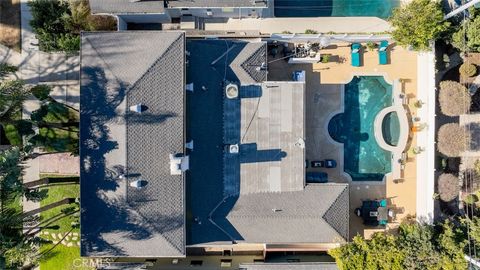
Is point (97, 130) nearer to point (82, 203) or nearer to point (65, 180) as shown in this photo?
point (82, 203)

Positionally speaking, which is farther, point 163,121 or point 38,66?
point 38,66

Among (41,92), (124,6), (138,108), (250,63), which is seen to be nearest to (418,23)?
(250,63)

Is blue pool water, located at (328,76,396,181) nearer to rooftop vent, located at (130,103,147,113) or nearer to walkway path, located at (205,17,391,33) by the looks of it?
walkway path, located at (205,17,391,33)

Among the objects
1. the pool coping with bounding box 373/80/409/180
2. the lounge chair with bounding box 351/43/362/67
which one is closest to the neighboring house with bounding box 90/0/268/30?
the lounge chair with bounding box 351/43/362/67

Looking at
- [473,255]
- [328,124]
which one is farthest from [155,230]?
[473,255]

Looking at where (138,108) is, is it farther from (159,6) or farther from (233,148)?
(159,6)
